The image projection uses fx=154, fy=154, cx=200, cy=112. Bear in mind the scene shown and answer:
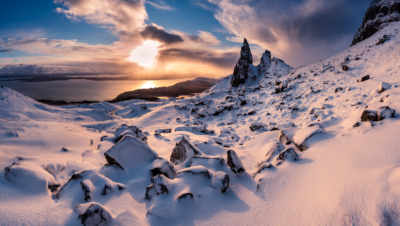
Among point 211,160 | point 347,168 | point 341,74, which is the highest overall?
point 341,74

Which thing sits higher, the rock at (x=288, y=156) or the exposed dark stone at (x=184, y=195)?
the rock at (x=288, y=156)

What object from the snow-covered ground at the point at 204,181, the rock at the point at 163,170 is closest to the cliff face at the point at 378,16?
the snow-covered ground at the point at 204,181

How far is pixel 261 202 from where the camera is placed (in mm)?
2295

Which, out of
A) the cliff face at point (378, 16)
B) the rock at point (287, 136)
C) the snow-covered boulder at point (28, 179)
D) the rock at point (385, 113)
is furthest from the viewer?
the cliff face at point (378, 16)

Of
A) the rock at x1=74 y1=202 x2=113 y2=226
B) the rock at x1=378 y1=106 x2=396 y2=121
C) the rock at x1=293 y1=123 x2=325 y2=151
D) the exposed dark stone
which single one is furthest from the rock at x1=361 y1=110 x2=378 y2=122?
the rock at x1=74 y1=202 x2=113 y2=226

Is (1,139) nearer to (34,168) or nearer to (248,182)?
(34,168)

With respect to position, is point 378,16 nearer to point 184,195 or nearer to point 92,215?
point 184,195

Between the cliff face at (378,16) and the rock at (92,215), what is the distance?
4358 centimetres

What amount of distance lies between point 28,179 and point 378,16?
4724 cm

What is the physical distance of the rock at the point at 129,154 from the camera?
10.9 feet

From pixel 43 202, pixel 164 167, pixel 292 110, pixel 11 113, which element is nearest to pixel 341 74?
pixel 292 110

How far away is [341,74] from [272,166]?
1360 cm

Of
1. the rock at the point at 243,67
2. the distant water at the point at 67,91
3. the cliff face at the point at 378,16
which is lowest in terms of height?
the distant water at the point at 67,91

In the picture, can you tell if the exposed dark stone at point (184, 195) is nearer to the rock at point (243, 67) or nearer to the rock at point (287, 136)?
the rock at point (287, 136)
